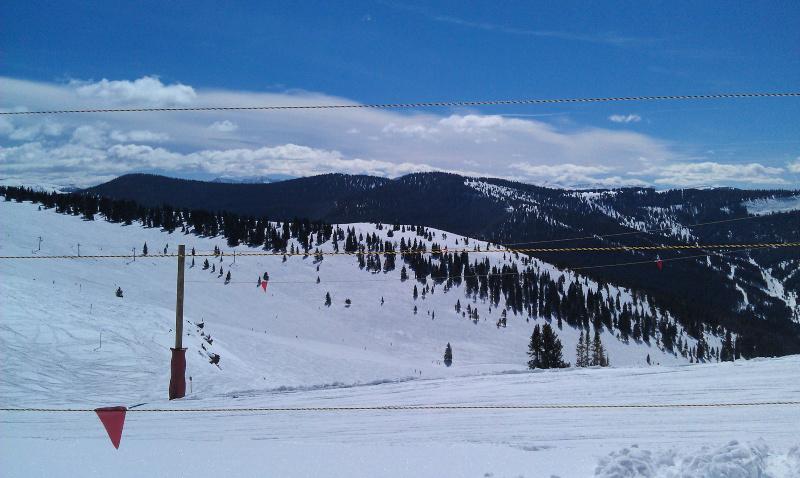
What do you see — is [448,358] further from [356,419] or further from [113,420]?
[113,420]

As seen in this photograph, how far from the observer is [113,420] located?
29.7 feet

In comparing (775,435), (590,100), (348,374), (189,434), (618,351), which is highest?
(590,100)

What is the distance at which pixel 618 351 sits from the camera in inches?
5148

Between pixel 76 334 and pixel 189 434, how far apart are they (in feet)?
42.8

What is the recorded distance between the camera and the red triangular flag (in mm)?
8664

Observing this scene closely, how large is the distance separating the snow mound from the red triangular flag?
309 inches

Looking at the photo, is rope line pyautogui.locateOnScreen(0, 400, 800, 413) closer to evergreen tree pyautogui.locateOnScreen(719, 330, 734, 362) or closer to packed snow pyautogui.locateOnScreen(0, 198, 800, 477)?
packed snow pyautogui.locateOnScreen(0, 198, 800, 477)

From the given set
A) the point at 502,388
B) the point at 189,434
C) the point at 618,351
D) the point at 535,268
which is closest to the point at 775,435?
the point at 502,388

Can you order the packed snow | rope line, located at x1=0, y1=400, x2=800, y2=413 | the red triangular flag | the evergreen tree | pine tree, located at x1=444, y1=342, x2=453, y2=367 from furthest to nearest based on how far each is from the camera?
the evergreen tree
pine tree, located at x1=444, y1=342, x2=453, y2=367
rope line, located at x1=0, y1=400, x2=800, y2=413
the red triangular flag
the packed snow

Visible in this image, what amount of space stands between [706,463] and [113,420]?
956 centimetres

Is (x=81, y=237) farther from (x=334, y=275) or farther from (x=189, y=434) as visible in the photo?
(x=189, y=434)

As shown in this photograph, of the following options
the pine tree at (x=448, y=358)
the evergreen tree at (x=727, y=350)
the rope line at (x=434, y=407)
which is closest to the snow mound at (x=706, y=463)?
the rope line at (x=434, y=407)

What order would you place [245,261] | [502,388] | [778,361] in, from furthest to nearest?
[245,261], [778,361], [502,388]

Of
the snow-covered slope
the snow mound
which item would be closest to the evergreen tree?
the snow-covered slope
